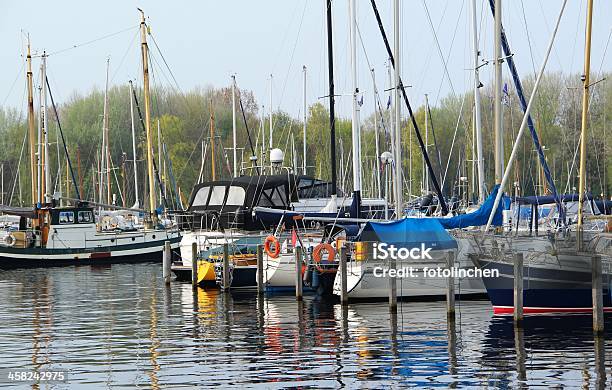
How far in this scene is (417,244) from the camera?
31.9 metres

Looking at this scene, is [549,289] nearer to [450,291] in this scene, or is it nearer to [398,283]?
[450,291]

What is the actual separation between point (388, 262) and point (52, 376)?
1276 centimetres

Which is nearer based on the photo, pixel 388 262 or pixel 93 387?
pixel 93 387

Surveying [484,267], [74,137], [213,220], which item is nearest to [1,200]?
[74,137]

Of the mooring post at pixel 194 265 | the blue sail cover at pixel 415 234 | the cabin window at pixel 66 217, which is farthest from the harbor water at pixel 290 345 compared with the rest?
the cabin window at pixel 66 217

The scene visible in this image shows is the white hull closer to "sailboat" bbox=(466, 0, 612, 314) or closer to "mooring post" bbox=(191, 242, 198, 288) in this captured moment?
"sailboat" bbox=(466, 0, 612, 314)

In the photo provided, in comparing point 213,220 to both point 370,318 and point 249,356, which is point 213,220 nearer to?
point 370,318

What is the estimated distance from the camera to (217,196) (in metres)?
50.9

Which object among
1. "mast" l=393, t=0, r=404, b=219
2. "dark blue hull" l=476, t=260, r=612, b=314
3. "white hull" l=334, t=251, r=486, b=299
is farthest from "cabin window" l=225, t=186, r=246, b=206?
"dark blue hull" l=476, t=260, r=612, b=314

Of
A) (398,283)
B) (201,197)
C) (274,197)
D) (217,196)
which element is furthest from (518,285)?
(201,197)

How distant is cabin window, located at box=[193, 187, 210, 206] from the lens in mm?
51281

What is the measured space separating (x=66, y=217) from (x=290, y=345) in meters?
39.0

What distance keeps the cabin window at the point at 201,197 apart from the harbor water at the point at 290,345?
13912 millimetres

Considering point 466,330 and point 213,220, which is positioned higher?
point 213,220
